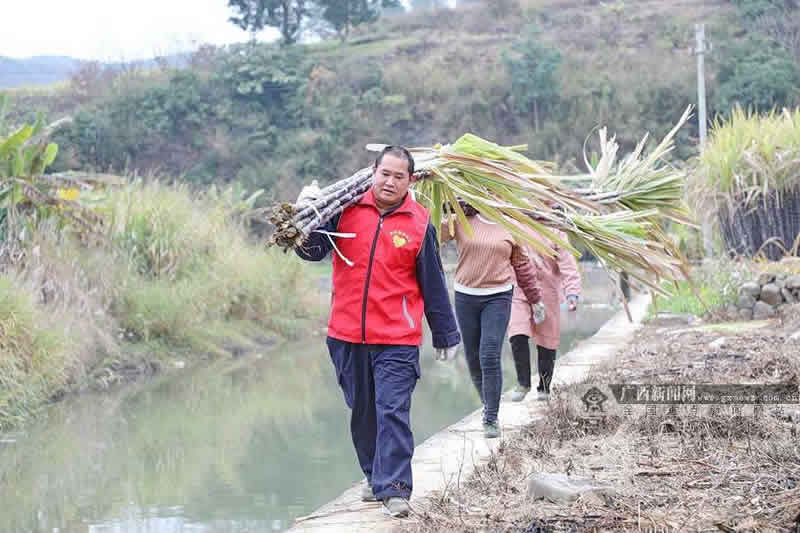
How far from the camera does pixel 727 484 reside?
5730mm

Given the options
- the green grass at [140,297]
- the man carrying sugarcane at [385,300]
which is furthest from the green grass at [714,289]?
the man carrying sugarcane at [385,300]

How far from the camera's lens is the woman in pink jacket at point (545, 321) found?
988 centimetres

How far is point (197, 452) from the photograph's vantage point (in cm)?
1066

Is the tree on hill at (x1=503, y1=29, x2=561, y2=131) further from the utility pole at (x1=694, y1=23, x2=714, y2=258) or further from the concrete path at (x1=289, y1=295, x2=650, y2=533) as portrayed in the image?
the concrete path at (x1=289, y1=295, x2=650, y2=533)

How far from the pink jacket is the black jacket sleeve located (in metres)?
3.33

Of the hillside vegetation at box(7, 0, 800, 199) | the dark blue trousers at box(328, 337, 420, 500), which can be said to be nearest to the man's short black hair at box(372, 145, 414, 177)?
the dark blue trousers at box(328, 337, 420, 500)

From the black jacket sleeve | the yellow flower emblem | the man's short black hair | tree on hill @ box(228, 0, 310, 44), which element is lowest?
the black jacket sleeve

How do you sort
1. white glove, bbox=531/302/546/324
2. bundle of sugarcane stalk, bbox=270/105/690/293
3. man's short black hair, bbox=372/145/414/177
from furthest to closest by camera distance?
white glove, bbox=531/302/546/324 → bundle of sugarcane stalk, bbox=270/105/690/293 → man's short black hair, bbox=372/145/414/177

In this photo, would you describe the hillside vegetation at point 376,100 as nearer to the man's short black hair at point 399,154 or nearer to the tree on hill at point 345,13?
the tree on hill at point 345,13

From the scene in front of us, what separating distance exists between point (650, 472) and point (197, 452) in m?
5.43

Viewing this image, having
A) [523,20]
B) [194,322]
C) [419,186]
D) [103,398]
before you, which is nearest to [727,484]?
[419,186]

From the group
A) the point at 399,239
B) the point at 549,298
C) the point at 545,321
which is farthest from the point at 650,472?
the point at 549,298

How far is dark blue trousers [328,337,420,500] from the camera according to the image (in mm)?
6234

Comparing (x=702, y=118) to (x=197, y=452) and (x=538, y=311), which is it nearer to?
(x=538, y=311)
